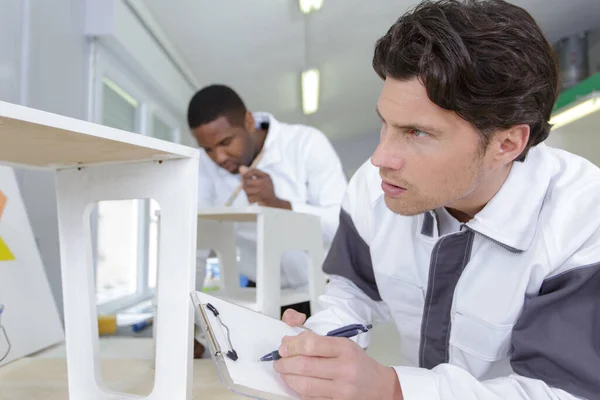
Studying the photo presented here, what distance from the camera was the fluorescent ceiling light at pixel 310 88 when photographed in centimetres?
371

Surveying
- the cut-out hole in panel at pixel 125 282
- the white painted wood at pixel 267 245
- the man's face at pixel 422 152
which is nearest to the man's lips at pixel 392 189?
the man's face at pixel 422 152

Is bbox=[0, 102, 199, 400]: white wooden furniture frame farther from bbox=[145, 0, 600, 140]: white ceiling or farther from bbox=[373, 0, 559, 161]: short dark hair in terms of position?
bbox=[145, 0, 600, 140]: white ceiling

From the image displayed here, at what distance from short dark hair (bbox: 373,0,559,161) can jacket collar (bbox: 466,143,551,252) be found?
0.08m

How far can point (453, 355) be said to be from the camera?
838mm

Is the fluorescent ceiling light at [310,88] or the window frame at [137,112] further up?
the fluorescent ceiling light at [310,88]

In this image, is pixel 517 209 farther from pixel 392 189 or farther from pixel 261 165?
pixel 261 165

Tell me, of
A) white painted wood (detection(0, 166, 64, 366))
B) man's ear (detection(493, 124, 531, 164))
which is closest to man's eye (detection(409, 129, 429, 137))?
man's ear (detection(493, 124, 531, 164))

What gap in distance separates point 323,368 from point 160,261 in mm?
303

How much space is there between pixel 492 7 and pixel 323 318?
577 millimetres

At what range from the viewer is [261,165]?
180 cm

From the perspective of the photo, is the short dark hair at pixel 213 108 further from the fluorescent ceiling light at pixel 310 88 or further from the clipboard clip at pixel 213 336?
the fluorescent ceiling light at pixel 310 88

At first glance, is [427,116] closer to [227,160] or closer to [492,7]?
[492,7]

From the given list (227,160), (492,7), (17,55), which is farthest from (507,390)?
(17,55)

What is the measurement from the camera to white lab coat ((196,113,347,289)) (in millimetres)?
1713
